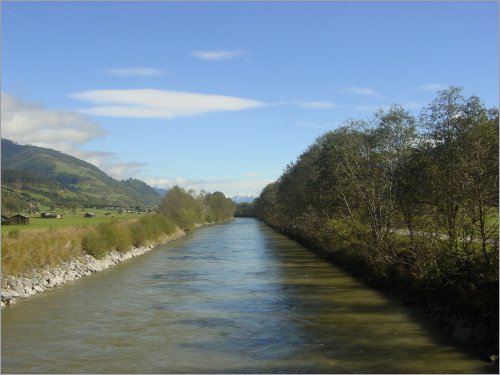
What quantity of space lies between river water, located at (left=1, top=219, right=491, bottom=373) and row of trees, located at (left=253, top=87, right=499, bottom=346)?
8.68ft

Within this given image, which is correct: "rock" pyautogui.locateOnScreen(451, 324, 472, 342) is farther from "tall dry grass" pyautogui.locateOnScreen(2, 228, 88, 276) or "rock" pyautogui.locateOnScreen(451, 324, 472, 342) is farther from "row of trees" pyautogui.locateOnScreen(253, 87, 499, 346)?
"tall dry grass" pyautogui.locateOnScreen(2, 228, 88, 276)

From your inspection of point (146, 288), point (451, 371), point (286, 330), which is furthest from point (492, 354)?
point (146, 288)

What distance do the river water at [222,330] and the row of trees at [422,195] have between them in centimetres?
265

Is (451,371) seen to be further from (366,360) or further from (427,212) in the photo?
(427,212)

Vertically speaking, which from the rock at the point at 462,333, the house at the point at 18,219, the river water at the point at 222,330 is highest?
the house at the point at 18,219

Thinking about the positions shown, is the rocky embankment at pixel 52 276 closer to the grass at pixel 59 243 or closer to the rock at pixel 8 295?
the rock at pixel 8 295

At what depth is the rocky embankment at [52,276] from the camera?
2593cm

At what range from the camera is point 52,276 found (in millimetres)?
31016

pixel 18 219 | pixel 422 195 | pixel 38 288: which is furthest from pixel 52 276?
pixel 18 219

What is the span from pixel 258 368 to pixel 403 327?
7259mm

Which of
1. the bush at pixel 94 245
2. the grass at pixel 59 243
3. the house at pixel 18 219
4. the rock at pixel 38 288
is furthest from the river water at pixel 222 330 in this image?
the house at pixel 18 219

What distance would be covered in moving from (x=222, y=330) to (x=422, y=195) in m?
11.6

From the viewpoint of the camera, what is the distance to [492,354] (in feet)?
49.0

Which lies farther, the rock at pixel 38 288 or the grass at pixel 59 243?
the grass at pixel 59 243
